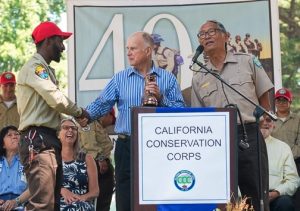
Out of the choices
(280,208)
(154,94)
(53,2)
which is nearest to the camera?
(154,94)

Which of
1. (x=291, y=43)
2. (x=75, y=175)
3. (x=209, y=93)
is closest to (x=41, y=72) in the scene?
(x=209, y=93)

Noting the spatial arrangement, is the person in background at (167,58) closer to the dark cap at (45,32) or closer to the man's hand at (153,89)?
the dark cap at (45,32)

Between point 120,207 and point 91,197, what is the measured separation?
5.43 feet

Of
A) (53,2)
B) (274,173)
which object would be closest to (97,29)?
(274,173)

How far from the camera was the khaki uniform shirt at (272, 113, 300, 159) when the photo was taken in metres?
9.05

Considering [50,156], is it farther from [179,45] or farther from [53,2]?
[53,2]

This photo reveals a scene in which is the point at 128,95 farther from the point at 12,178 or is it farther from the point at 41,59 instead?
the point at 12,178

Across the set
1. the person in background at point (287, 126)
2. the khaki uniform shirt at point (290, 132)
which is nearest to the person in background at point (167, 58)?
the person in background at point (287, 126)

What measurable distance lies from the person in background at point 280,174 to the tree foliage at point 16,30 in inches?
514

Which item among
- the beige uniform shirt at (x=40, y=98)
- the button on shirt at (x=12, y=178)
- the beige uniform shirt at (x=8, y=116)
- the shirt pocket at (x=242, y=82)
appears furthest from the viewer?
the beige uniform shirt at (x=8, y=116)

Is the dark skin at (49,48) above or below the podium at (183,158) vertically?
above

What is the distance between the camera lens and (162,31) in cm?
916

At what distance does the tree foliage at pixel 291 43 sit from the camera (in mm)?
20922

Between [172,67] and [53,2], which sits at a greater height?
[53,2]
